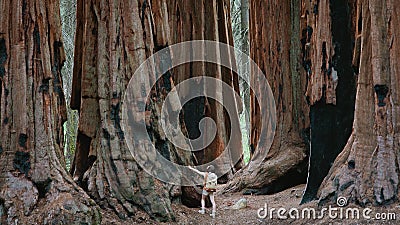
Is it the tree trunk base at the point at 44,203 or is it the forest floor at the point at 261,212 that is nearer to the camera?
the forest floor at the point at 261,212

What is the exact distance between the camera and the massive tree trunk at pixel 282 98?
34.9 ft

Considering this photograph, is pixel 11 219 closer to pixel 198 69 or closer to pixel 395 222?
pixel 395 222

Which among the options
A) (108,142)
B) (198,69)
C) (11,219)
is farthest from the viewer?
(198,69)

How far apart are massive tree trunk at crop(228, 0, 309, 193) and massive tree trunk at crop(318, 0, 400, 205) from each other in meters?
3.94

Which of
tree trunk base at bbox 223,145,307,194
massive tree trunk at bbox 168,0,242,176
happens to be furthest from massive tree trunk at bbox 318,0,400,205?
massive tree trunk at bbox 168,0,242,176

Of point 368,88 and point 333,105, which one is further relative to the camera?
point 333,105

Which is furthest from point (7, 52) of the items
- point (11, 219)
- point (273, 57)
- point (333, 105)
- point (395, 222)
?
point (273, 57)

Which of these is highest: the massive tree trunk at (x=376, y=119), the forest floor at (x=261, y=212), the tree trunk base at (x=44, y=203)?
the massive tree trunk at (x=376, y=119)

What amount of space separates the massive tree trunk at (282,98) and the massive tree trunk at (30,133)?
15.7ft

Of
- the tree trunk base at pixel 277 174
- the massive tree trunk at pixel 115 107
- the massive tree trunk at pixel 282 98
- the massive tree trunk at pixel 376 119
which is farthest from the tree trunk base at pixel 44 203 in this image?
the massive tree trunk at pixel 282 98

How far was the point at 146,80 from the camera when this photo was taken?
25.1ft

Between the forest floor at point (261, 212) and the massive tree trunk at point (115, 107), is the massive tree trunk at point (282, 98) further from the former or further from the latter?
the massive tree trunk at point (115, 107)

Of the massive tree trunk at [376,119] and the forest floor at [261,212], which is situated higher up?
the massive tree trunk at [376,119]

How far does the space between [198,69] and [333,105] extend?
5.83 meters
